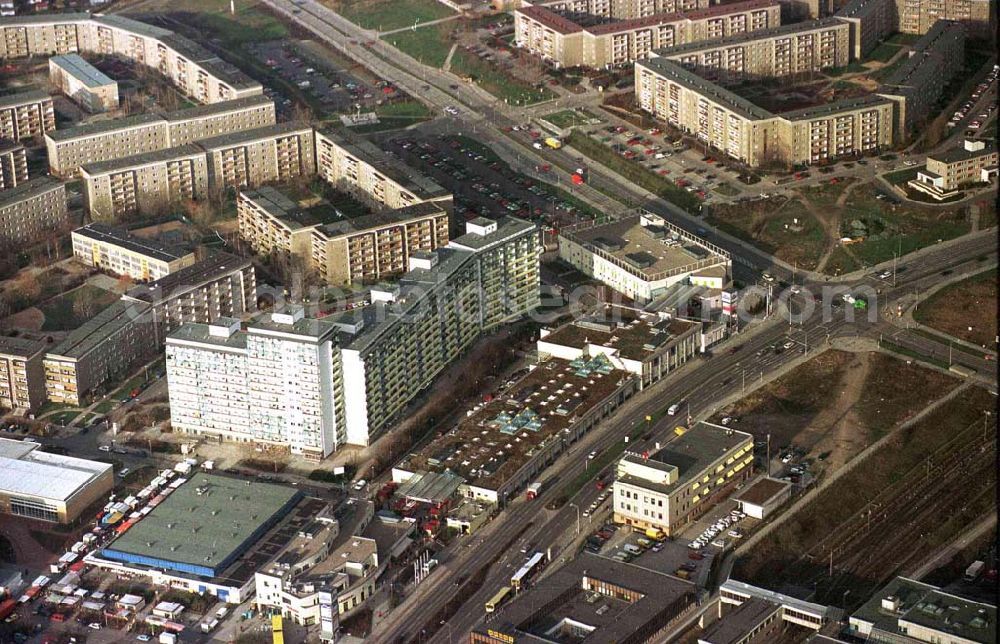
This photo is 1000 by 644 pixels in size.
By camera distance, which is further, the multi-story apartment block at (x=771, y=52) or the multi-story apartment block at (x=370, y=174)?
the multi-story apartment block at (x=771, y=52)

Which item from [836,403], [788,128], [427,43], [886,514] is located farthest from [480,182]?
[886,514]

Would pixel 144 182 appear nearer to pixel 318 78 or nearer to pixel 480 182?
pixel 480 182

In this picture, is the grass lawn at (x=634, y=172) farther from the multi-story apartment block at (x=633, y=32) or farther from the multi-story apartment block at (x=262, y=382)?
the multi-story apartment block at (x=262, y=382)

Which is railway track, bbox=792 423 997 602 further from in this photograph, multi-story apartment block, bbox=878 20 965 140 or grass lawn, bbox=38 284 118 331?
grass lawn, bbox=38 284 118 331

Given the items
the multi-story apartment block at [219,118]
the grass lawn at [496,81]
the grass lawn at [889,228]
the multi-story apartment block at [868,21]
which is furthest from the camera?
the multi-story apartment block at [868,21]

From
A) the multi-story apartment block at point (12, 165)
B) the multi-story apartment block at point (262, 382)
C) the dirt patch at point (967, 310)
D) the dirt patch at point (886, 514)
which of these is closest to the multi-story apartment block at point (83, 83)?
the multi-story apartment block at point (12, 165)

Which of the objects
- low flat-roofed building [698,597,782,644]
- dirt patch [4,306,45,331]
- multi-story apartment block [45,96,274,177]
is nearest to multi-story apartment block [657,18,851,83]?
multi-story apartment block [45,96,274,177]
